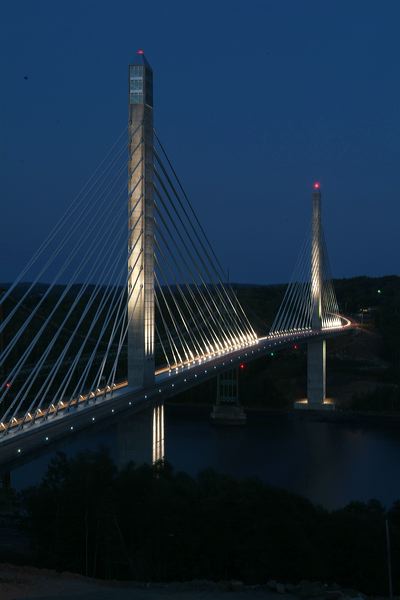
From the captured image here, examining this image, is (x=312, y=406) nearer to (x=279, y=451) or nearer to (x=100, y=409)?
(x=279, y=451)

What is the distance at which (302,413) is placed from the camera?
95.4 feet

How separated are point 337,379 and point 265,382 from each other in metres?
4.28

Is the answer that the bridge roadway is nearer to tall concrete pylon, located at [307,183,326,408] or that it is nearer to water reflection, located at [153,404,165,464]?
water reflection, located at [153,404,165,464]

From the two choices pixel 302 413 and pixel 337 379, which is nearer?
pixel 302 413

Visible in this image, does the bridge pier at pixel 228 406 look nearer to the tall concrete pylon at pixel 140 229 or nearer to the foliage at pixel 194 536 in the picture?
the tall concrete pylon at pixel 140 229

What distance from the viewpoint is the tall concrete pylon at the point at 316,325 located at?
30.6 meters

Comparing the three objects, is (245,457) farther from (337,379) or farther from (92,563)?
Result: (337,379)

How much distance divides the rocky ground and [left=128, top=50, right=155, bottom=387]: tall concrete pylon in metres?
5.24

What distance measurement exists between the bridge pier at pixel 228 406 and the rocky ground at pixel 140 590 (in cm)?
1679

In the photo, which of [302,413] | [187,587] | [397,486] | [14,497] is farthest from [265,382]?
[187,587]

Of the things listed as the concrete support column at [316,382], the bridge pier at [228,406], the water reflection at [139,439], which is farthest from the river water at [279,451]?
the concrete support column at [316,382]

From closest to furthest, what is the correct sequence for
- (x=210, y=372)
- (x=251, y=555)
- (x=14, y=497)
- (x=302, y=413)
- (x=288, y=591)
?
1. (x=288, y=591)
2. (x=251, y=555)
3. (x=14, y=497)
4. (x=210, y=372)
5. (x=302, y=413)

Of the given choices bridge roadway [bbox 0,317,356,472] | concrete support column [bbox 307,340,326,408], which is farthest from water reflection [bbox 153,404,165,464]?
concrete support column [bbox 307,340,326,408]

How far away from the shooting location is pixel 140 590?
8820 mm
